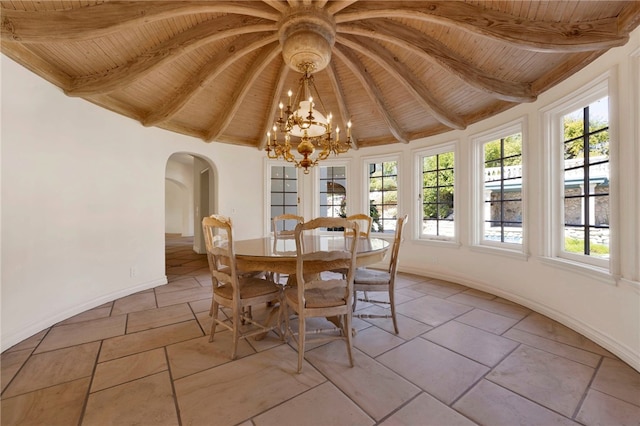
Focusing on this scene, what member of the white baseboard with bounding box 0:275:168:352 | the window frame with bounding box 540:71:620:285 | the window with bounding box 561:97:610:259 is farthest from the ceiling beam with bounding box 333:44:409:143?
the white baseboard with bounding box 0:275:168:352

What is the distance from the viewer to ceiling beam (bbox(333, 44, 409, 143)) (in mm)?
2963

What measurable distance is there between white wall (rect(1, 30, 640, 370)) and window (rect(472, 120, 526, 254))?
0.45ft

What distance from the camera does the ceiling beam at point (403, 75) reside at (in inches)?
106

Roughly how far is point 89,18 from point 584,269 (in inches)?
177

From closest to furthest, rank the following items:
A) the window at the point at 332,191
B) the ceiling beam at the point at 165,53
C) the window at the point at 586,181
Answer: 1. the window at the point at 586,181
2. the ceiling beam at the point at 165,53
3. the window at the point at 332,191

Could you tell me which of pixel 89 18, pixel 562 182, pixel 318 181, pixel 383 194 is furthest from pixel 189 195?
pixel 562 182

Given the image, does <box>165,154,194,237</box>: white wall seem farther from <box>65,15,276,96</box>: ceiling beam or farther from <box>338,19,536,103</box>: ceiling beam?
<box>338,19,536,103</box>: ceiling beam

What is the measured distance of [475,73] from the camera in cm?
262

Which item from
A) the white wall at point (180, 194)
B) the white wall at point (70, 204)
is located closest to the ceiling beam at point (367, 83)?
the white wall at point (70, 204)

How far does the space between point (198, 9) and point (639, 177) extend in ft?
11.2

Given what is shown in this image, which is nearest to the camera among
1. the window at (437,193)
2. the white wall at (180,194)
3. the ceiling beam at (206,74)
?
the ceiling beam at (206,74)

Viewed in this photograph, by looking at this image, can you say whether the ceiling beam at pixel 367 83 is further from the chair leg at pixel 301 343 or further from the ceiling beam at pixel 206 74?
the chair leg at pixel 301 343

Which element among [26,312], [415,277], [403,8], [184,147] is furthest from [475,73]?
[26,312]

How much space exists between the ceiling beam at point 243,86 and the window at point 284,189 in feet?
4.45
